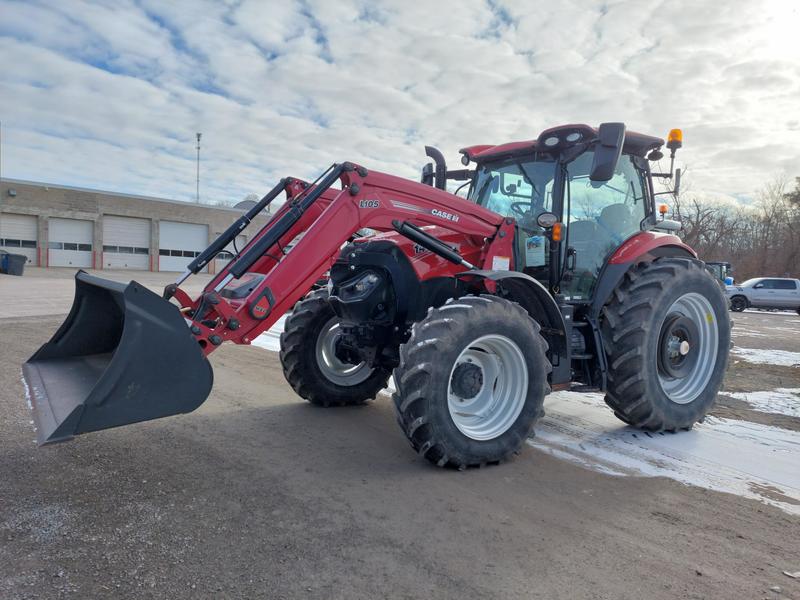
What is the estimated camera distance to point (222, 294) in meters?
3.86

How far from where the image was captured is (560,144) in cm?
469

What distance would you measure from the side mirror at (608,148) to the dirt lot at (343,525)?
2.19 metres

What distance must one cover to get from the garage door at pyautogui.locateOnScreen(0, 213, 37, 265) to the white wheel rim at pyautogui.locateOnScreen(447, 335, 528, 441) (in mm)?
35539

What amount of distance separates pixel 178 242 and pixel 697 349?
37.3m

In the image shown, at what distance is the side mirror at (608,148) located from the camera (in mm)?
4145

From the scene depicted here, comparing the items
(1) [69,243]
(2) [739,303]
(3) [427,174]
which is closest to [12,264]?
(1) [69,243]

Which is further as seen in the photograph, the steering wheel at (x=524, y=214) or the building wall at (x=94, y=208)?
the building wall at (x=94, y=208)

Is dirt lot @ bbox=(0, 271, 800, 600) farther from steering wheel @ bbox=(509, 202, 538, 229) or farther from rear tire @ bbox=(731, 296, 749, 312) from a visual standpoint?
rear tire @ bbox=(731, 296, 749, 312)

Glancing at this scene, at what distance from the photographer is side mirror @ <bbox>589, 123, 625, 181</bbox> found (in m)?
4.14

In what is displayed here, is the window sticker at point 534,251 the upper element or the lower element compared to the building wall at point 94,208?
lower

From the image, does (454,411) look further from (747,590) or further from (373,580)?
(747,590)

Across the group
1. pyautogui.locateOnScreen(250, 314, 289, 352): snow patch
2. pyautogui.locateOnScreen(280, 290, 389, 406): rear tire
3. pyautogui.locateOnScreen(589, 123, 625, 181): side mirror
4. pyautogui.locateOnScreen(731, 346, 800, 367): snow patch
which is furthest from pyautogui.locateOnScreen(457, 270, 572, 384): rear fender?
pyautogui.locateOnScreen(731, 346, 800, 367): snow patch

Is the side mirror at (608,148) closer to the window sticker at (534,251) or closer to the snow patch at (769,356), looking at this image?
the window sticker at (534,251)

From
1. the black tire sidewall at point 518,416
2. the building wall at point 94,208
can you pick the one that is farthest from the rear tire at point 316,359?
the building wall at point 94,208
